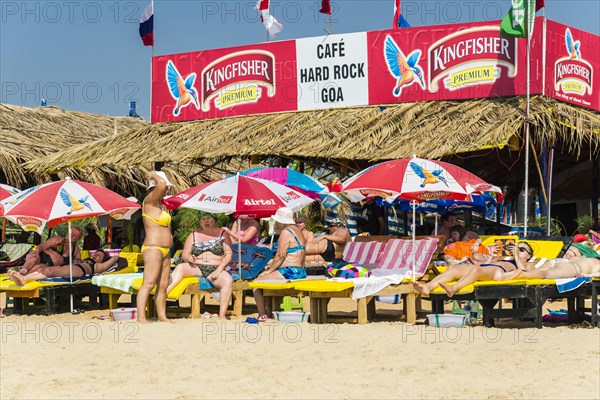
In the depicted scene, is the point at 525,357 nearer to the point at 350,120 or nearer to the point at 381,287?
the point at 381,287

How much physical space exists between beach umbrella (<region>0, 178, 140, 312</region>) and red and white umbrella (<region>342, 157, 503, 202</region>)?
2.86m

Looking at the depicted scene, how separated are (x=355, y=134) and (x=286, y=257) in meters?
5.02

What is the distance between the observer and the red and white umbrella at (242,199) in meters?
11.0

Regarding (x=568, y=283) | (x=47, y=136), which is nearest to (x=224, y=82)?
(x=47, y=136)

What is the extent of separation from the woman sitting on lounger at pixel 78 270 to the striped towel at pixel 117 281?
68cm

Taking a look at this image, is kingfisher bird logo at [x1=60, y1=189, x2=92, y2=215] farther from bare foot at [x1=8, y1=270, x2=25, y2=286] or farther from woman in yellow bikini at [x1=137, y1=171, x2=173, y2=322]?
woman in yellow bikini at [x1=137, y1=171, x2=173, y2=322]

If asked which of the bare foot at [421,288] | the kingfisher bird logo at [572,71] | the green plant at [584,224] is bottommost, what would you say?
the bare foot at [421,288]

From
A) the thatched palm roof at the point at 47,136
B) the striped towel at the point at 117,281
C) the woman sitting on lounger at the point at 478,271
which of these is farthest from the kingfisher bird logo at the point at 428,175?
the thatched palm roof at the point at 47,136

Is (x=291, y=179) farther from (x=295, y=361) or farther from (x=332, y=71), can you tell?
(x=295, y=361)

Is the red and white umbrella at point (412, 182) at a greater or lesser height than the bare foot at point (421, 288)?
greater

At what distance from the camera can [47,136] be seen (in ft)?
69.9

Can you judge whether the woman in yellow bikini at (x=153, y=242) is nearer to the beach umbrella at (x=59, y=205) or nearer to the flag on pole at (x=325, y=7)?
the beach umbrella at (x=59, y=205)

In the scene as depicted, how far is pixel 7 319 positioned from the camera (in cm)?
1126

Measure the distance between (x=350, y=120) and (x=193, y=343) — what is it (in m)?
8.06
